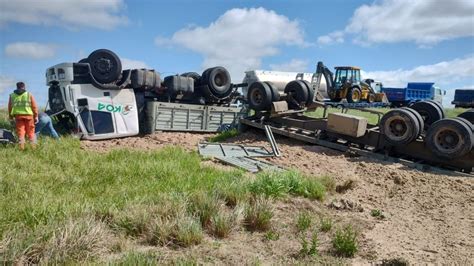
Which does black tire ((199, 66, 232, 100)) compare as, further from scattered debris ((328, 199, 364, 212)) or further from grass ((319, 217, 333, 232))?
grass ((319, 217, 333, 232))

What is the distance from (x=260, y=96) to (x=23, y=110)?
559cm

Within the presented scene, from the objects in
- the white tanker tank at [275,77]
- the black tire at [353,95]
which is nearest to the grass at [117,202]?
the white tanker tank at [275,77]

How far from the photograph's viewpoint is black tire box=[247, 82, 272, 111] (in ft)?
37.9

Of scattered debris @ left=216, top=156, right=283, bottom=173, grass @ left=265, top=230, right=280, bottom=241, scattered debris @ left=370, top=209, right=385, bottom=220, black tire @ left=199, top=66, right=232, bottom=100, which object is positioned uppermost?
black tire @ left=199, top=66, right=232, bottom=100

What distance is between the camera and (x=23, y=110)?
370 inches

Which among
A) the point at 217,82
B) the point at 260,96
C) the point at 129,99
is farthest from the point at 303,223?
the point at 217,82

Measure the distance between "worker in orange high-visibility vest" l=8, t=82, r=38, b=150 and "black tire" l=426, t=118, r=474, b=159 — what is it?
26.1 ft

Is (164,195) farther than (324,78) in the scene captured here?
No

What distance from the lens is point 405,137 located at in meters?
8.98

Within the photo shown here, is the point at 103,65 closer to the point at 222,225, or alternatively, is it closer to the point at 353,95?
the point at 222,225

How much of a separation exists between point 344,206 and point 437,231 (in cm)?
113

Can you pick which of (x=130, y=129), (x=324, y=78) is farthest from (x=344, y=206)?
(x=324, y=78)

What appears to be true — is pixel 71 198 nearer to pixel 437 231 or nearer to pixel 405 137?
pixel 437 231

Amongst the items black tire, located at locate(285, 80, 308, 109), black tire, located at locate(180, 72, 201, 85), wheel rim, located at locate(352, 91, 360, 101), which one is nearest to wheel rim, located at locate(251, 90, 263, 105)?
black tire, located at locate(285, 80, 308, 109)
